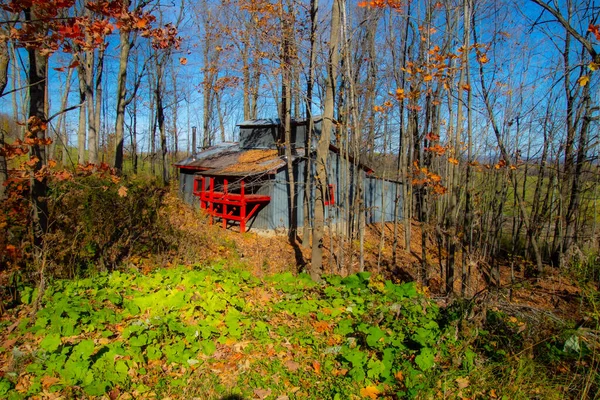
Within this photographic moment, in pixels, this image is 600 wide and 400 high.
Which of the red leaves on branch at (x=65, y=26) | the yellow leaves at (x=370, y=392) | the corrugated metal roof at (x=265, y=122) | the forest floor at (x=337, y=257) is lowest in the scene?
the forest floor at (x=337, y=257)

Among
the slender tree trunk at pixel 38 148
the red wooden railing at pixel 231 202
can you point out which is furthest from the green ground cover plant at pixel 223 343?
the red wooden railing at pixel 231 202

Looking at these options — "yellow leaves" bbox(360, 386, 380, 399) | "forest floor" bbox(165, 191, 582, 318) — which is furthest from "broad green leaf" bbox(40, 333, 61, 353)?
"forest floor" bbox(165, 191, 582, 318)

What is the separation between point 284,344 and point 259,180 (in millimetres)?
10876

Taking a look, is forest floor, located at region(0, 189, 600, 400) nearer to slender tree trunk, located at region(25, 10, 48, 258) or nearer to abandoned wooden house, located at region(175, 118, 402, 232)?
slender tree trunk, located at region(25, 10, 48, 258)

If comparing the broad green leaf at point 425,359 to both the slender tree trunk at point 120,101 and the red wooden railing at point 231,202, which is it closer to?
the red wooden railing at point 231,202

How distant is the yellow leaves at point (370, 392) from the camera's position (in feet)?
10.3

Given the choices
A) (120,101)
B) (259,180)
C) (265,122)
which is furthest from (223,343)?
(120,101)

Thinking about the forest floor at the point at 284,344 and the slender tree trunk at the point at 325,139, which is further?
the slender tree trunk at the point at 325,139

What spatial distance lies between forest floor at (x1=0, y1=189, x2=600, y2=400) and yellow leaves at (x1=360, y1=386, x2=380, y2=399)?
0.5 inches

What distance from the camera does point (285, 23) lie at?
11.1 meters

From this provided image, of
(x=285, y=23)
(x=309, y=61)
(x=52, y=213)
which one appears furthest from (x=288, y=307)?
(x=285, y=23)

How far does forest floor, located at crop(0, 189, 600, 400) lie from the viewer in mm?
3094

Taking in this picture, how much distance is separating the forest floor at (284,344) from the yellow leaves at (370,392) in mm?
12

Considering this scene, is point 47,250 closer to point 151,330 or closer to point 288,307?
point 151,330
